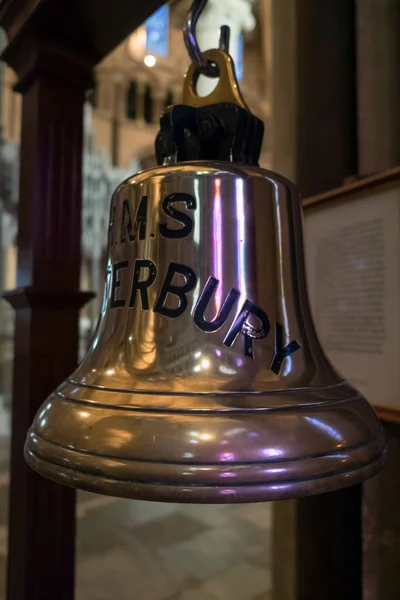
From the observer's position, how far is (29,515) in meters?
0.74

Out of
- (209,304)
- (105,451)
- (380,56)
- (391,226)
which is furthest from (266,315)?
(380,56)

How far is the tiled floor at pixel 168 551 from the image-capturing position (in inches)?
57.4

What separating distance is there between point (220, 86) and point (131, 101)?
8473 mm

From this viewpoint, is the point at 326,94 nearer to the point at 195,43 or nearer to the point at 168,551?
the point at 195,43

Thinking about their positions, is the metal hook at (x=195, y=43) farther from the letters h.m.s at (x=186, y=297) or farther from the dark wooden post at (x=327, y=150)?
the dark wooden post at (x=327, y=150)

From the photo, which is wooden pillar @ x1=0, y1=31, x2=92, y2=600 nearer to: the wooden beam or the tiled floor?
the wooden beam

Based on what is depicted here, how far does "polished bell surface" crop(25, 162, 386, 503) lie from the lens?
0.32 m

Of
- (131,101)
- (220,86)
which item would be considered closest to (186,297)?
(220,86)

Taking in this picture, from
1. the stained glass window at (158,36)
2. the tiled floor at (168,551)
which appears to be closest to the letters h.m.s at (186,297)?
the tiled floor at (168,551)

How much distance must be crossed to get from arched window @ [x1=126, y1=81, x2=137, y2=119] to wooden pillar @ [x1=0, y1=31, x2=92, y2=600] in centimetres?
788

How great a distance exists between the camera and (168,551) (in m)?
1.70

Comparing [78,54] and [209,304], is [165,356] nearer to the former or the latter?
[209,304]

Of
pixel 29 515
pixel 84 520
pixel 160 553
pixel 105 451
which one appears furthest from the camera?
pixel 84 520

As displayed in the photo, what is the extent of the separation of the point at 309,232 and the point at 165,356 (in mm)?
609
